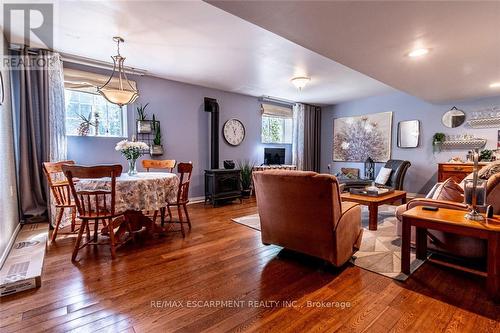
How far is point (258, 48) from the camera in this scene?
3166mm

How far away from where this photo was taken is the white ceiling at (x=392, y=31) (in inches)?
70.1

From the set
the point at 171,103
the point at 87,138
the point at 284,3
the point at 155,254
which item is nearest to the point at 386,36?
the point at 284,3

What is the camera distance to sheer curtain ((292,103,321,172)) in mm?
6715

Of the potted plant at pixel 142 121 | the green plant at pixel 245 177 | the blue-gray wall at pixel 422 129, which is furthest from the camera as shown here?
the green plant at pixel 245 177

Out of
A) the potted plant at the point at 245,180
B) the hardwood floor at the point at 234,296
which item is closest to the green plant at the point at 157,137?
the potted plant at the point at 245,180

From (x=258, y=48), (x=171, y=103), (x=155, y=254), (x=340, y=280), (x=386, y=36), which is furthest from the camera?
(x=171, y=103)

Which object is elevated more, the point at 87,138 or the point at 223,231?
the point at 87,138

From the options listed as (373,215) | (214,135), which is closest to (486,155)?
(373,215)

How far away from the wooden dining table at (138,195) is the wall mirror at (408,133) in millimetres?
5140

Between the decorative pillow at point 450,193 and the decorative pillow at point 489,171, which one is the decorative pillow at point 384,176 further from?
the decorative pillow at point 489,171

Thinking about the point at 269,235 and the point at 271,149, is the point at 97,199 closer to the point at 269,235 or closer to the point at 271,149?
the point at 269,235

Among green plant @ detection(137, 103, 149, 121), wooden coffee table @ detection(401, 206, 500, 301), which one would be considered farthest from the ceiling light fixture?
green plant @ detection(137, 103, 149, 121)

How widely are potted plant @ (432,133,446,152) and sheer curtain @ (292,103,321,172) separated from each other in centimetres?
278

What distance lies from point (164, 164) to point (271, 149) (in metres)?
3.25
